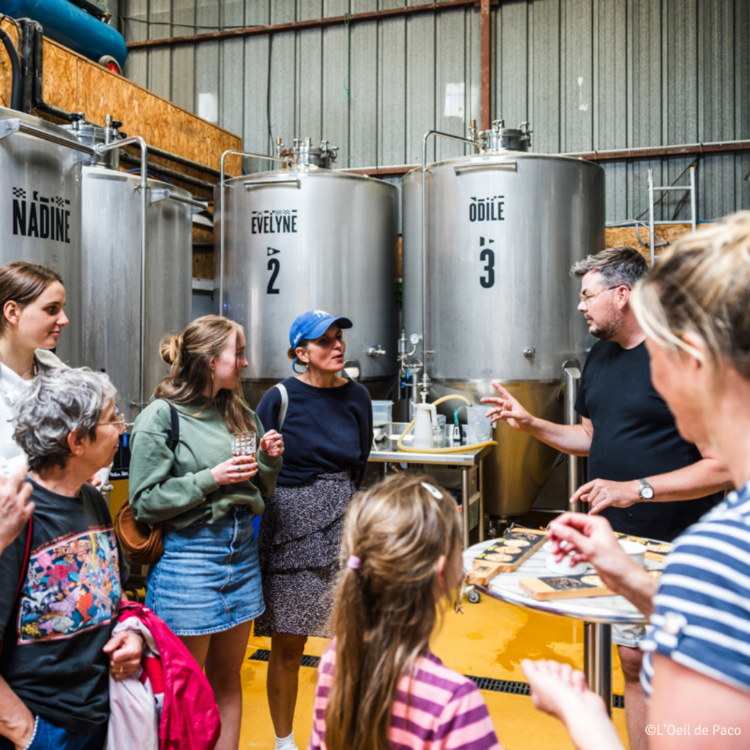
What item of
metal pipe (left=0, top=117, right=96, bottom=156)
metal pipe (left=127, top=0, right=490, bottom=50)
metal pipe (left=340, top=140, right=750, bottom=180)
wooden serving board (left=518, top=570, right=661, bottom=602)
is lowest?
wooden serving board (left=518, top=570, right=661, bottom=602)

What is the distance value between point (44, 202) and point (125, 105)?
10.6 ft

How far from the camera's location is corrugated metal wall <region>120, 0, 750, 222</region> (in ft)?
21.7

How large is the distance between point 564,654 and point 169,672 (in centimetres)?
240

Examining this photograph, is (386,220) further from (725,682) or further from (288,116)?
(725,682)

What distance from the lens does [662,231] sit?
650 centimetres

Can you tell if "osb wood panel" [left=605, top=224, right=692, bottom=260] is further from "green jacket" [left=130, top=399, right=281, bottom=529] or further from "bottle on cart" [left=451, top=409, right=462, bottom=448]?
"green jacket" [left=130, top=399, right=281, bottom=529]

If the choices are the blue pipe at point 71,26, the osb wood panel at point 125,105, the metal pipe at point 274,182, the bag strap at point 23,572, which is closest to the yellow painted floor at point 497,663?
the bag strap at point 23,572

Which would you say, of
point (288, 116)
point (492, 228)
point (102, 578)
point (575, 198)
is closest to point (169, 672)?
point (102, 578)

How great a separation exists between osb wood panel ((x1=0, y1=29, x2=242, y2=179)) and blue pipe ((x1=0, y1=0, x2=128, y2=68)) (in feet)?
0.88

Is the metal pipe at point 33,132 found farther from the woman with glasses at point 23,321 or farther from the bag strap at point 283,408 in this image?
the bag strap at point 283,408

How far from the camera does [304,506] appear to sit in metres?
2.49

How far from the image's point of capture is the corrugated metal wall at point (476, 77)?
6.62 metres

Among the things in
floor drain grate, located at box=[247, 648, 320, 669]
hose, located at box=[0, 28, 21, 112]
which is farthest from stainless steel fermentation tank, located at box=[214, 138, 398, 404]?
floor drain grate, located at box=[247, 648, 320, 669]

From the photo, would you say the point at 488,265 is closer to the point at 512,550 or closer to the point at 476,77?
the point at 476,77
